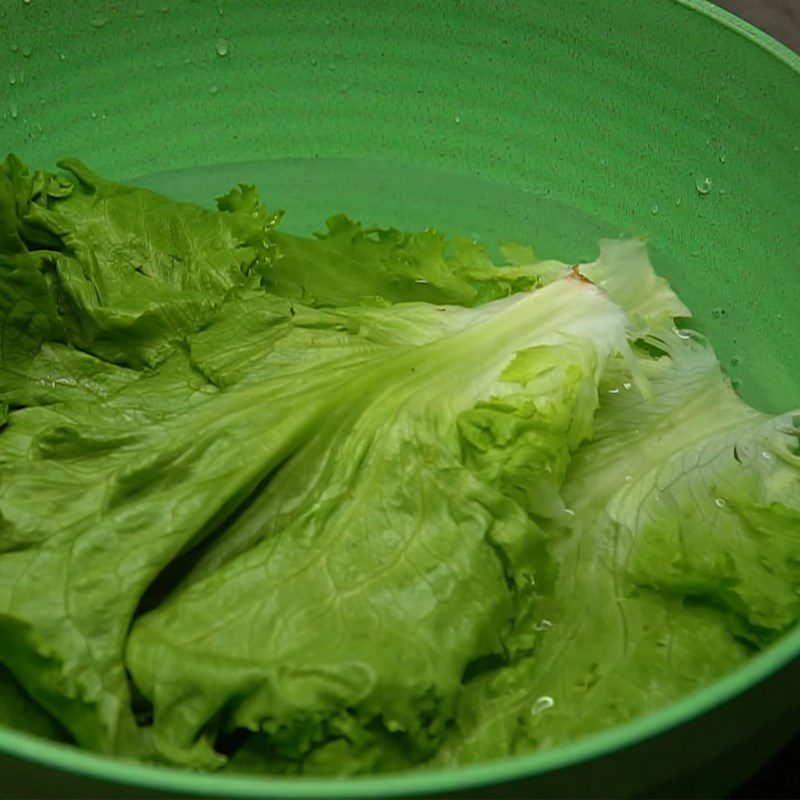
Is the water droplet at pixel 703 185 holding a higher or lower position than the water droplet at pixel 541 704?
higher

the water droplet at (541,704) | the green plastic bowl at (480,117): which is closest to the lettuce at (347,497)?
the water droplet at (541,704)

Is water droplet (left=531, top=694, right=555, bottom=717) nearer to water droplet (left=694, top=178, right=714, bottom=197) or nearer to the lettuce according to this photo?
the lettuce

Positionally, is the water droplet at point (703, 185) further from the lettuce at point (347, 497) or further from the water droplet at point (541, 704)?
the water droplet at point (541, 704)

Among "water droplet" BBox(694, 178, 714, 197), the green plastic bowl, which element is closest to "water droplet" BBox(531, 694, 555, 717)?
the green plastic bowl

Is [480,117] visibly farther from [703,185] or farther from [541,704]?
[541,704]

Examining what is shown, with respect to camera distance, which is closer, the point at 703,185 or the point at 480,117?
the point at 703,185

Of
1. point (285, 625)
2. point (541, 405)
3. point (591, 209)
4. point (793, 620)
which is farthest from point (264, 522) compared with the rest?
point (591, 209)

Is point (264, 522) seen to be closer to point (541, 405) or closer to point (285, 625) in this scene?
point (285, 625)

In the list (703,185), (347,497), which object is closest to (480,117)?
(703,185)
